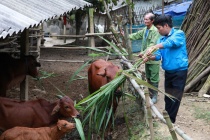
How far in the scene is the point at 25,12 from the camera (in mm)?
6098

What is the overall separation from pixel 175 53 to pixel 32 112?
7.95ft

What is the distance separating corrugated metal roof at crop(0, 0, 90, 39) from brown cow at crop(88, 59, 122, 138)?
1.30 meters

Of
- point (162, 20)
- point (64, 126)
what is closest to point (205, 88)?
point (162, 20)

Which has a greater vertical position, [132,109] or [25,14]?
[25,14]

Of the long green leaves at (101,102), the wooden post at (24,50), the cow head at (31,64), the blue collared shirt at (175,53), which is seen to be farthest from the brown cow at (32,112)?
the cow head at (31,64)

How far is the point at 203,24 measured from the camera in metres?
9.88

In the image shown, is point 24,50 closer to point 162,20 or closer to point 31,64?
point 31,64

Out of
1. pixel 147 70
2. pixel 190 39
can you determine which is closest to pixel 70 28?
pixel 190 39

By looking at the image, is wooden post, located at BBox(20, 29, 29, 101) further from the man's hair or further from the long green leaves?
the man's hair

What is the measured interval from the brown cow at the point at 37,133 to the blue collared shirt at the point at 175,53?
1785mm

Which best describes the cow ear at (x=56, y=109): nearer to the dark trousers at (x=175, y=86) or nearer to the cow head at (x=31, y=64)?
the dark trousers at (x=175, y=86)

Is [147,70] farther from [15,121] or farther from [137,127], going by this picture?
[15,121]

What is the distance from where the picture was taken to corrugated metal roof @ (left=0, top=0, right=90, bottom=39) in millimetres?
4738

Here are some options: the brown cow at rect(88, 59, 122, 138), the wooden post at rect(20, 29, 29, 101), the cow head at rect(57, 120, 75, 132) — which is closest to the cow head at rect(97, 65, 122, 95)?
the brown cow at rect(88, 59, 122, 138)
